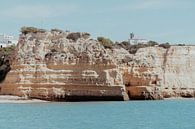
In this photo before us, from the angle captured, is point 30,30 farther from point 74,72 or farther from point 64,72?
point 74,72

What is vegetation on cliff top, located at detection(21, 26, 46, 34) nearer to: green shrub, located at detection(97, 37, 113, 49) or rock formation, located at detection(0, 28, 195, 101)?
rock formation, located at detection(0, 28, 195, 101)

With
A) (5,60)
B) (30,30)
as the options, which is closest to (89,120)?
(30,30)

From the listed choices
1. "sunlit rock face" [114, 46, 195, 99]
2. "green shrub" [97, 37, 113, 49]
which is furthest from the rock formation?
"green shrub" [97, 37, 113, 49]

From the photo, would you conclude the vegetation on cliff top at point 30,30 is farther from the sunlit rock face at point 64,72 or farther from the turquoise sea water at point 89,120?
the turquoise sea water at point 89,120

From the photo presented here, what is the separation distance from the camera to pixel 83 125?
32.0 meters

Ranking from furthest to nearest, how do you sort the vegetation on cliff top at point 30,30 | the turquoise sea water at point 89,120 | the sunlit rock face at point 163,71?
the sunlit rock face at point 163,71 < the vegetation on cliff top at point 30,30 < the turquoise sea water at point 89,120

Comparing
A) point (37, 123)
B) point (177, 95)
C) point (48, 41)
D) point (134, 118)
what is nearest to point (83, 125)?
point (37, 123)

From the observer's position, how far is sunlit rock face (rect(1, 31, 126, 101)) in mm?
55156

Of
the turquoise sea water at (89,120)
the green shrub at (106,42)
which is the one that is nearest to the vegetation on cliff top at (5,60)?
the green shrub at (106,42)

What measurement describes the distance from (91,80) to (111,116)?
54.7ft

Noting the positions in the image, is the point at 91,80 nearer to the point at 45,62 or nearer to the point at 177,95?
the point at 45,62

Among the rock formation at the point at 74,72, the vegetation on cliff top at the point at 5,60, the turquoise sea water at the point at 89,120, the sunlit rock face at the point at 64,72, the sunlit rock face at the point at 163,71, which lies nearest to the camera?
the turquoise sea water at the point at 89,120

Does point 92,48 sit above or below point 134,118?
above

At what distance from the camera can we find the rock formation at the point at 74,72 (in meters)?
55.3
